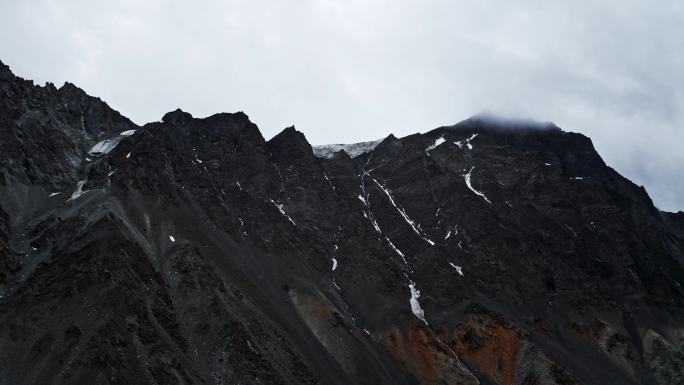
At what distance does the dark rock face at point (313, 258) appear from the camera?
7862 cm

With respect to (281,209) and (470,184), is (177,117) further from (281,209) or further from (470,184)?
(470,184)

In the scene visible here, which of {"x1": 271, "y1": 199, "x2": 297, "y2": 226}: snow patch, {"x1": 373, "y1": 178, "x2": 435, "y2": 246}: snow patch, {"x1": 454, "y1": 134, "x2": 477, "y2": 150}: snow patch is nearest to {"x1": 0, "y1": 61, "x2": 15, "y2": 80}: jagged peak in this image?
{"x1": 271, "y1": 199, "x2": 297, "y2": 226}: snow patch

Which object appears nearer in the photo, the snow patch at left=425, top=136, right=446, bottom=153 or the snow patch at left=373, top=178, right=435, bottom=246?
the snow patch at left=373, top=178, right=435, bottom=246

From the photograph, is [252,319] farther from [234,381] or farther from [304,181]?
[304,181]

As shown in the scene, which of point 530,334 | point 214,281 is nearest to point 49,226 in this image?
point 214,281

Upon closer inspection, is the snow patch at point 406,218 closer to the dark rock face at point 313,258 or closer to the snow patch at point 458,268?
the dark rock face at point 313,258

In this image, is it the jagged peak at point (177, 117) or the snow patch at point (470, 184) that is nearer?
the jagged peak at point (177, 117)

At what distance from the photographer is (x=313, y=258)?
12331 centimetres

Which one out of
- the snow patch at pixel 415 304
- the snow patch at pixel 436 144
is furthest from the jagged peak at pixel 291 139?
the snow patch at pixel 415 304

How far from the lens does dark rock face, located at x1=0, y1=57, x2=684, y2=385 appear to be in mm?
78625

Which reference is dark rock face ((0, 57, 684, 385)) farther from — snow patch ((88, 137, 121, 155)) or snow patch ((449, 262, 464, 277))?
snow patch ((88, 137, 121, 155))

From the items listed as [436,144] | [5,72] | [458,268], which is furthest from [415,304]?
[5,72]

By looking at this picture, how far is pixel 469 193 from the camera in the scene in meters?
153

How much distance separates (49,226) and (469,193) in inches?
3796
